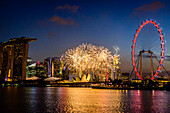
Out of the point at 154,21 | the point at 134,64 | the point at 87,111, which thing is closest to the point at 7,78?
the point at 134,64

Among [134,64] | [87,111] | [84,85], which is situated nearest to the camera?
[87,111]

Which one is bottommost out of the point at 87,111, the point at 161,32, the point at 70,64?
the point at 87,111

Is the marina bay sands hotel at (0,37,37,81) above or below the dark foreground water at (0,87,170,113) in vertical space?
above

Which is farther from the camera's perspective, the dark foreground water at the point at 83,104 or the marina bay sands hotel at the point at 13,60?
the marina bay sands hotel at the point at 13,60

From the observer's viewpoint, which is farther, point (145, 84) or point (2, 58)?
point (2, 58)

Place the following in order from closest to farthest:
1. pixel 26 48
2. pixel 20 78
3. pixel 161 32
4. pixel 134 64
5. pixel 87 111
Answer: pixel 87 111
pixel 161 32
pixel 134 64
pixel 26 48
pixel 20 78

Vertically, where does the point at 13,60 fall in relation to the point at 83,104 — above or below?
above

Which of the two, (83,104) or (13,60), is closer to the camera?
(83,104)

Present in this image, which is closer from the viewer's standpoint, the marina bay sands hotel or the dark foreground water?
the dark foreground water

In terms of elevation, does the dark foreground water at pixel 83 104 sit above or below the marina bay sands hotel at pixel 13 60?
below

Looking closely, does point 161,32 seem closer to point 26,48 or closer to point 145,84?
point 145,84

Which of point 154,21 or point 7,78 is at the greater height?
point 154,21
